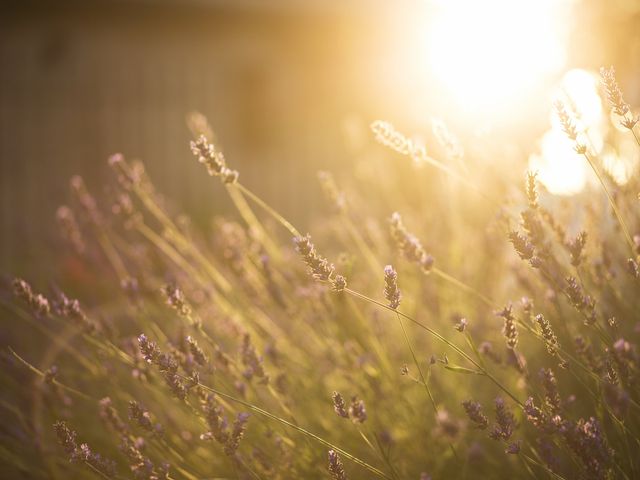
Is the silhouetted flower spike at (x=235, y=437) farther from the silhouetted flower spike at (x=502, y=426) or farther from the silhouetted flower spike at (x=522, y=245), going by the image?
the silhouetted flower spike at (x=522, y=245)

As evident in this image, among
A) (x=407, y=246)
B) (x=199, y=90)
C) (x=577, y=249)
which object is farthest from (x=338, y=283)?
(x=199, y=90)

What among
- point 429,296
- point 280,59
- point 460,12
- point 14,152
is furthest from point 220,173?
point 280,59

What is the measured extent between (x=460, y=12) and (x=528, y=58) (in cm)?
323

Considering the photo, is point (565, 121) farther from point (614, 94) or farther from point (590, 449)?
point (590, 449)

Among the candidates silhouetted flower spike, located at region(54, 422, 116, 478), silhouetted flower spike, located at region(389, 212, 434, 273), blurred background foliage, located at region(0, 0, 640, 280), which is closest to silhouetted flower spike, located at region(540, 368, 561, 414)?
silhouetted flower spike, located at region(389, 212, 434, 273)

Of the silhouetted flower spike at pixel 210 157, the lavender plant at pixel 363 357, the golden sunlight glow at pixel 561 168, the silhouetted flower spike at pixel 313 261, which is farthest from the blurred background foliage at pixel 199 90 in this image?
the silhouetted flower spike at pixel 313 261

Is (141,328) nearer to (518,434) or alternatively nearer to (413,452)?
(413,452)

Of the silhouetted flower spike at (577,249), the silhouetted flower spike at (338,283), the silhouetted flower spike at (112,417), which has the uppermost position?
the silhouetted flower spike at (577,249)

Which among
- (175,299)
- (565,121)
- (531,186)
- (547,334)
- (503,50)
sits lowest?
(175,299)

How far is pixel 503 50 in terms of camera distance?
12.6 feet

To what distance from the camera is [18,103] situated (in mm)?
7129

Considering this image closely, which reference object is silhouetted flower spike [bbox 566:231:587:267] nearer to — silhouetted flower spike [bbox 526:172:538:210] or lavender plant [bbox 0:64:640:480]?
lavender plant [bbox 0:64:640:480]

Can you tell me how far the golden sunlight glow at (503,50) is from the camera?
3.31 metres

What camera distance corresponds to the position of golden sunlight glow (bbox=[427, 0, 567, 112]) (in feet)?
10.9
